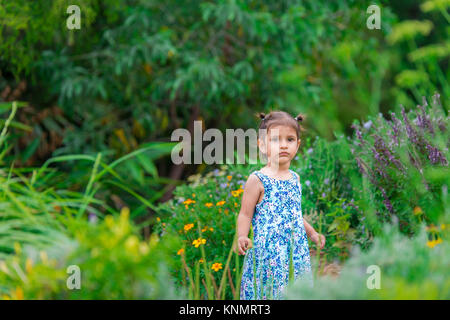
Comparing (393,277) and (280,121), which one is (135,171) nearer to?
(280,121)

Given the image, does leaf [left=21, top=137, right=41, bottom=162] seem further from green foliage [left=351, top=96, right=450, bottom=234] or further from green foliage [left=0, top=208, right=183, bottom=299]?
green foliage [left=0, top=208, right=183, bottom=299]

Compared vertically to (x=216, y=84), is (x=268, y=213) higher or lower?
lower

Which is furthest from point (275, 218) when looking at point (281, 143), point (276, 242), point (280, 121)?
point (280, 121)

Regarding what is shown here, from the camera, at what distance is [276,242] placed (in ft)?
9.01

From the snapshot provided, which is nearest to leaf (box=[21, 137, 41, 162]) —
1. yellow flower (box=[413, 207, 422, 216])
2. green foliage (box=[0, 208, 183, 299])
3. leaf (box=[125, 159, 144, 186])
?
leaf (box=[125, 159, 144, 186])

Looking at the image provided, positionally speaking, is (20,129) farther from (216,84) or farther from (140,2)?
(216,84)

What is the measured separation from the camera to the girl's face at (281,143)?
2.72m

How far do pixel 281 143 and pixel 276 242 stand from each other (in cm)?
52

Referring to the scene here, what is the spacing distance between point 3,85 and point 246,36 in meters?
3.02

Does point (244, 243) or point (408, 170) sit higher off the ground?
point (408, 170)

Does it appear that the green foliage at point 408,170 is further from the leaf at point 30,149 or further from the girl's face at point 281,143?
the leaf at point 30,149

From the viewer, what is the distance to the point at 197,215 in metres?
3.40

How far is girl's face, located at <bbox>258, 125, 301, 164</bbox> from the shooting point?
2723mm
